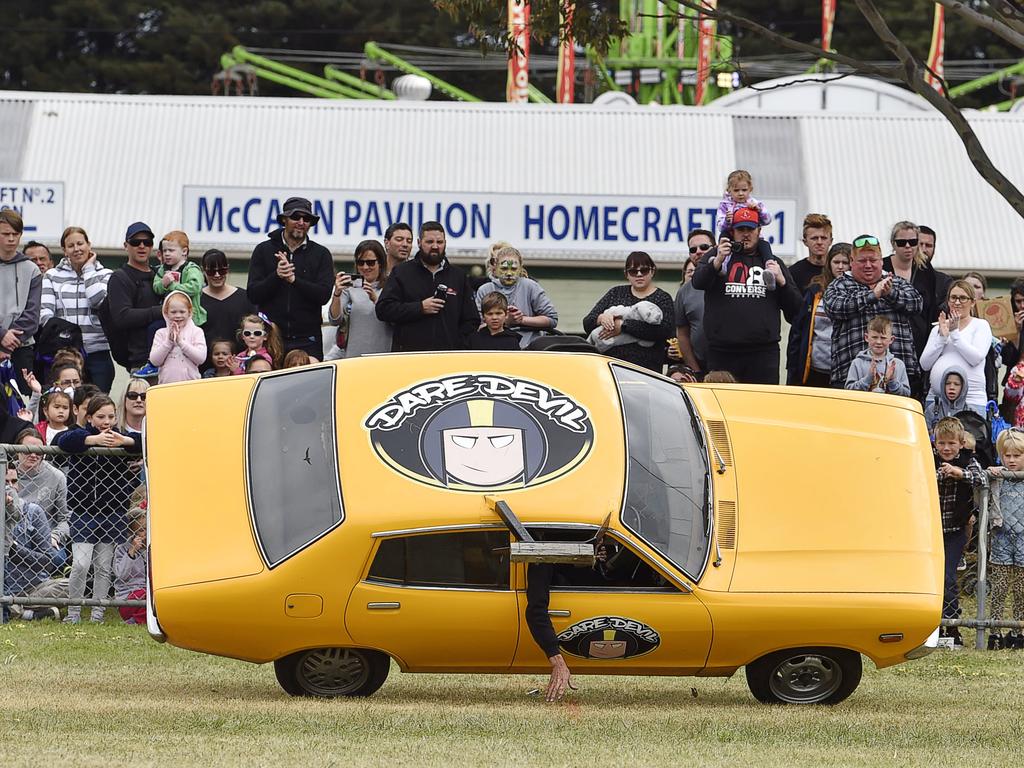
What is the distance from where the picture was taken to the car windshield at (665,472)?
8664 mm

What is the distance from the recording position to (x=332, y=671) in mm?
8875

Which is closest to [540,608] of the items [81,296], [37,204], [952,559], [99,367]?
[952,559]

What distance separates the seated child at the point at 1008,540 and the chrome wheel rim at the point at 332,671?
476 cm

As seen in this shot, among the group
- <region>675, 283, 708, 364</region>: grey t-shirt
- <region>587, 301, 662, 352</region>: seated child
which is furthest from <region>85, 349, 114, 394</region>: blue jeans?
<region>675, 283, 708, 364</region>: grey t-shirt

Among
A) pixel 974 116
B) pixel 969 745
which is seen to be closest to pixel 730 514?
pixel 969 745

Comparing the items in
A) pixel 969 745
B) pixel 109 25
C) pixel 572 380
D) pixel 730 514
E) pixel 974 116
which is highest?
pixel 109 25

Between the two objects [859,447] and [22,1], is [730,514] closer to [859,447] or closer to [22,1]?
[859,447]

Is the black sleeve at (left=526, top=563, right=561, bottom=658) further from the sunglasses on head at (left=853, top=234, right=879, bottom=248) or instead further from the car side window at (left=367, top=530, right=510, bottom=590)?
the sunglasses on head at (left=853, top=234, right=879, bottom=248)

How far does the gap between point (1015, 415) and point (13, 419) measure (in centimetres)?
759

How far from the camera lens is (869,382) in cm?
1212

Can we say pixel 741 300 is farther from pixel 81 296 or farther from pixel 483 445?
pixel 81 296

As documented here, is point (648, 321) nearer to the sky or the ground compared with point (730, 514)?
nearer to the sky

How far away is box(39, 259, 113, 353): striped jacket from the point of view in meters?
13.9

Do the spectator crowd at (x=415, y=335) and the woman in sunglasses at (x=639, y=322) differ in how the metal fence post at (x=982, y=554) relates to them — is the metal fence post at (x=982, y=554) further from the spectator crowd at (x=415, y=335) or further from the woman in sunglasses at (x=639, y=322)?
the woman in sunglasses at (x=639, y=322)
